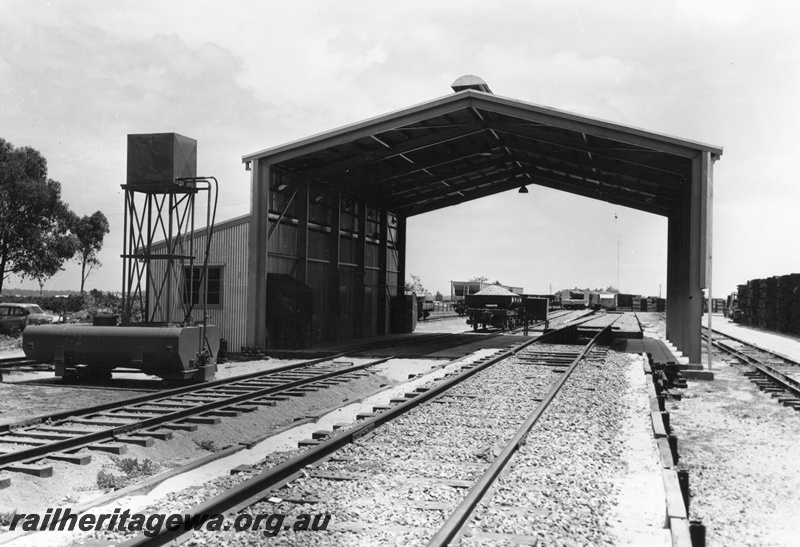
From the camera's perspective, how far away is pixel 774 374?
49.8 ft

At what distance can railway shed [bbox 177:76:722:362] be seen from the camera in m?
17.1

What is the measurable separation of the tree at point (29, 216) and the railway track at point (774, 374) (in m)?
31.7

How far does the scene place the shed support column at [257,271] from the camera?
18641 millimetres

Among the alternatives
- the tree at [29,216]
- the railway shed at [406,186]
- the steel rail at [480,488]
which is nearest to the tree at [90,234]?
the tree at [29,216]

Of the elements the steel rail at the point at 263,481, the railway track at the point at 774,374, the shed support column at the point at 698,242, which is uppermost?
the shed support column at the point at 698,242

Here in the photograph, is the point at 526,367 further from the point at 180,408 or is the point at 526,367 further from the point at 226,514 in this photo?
the point at 226,514

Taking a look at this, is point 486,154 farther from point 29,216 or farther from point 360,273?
point 29,216

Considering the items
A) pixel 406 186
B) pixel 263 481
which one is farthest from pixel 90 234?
pixel 263 481

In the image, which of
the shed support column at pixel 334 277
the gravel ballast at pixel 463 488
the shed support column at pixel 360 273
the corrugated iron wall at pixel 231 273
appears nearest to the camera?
the gravel ballast at pixel 463 488

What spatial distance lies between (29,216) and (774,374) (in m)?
33.4

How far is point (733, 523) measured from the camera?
5.85 metres

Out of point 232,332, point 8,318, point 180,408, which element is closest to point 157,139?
point 180,408

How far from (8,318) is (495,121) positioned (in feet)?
69.1

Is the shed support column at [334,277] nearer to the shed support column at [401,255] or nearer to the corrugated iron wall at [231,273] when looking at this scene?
the corrugated iron wall at [231,273]
